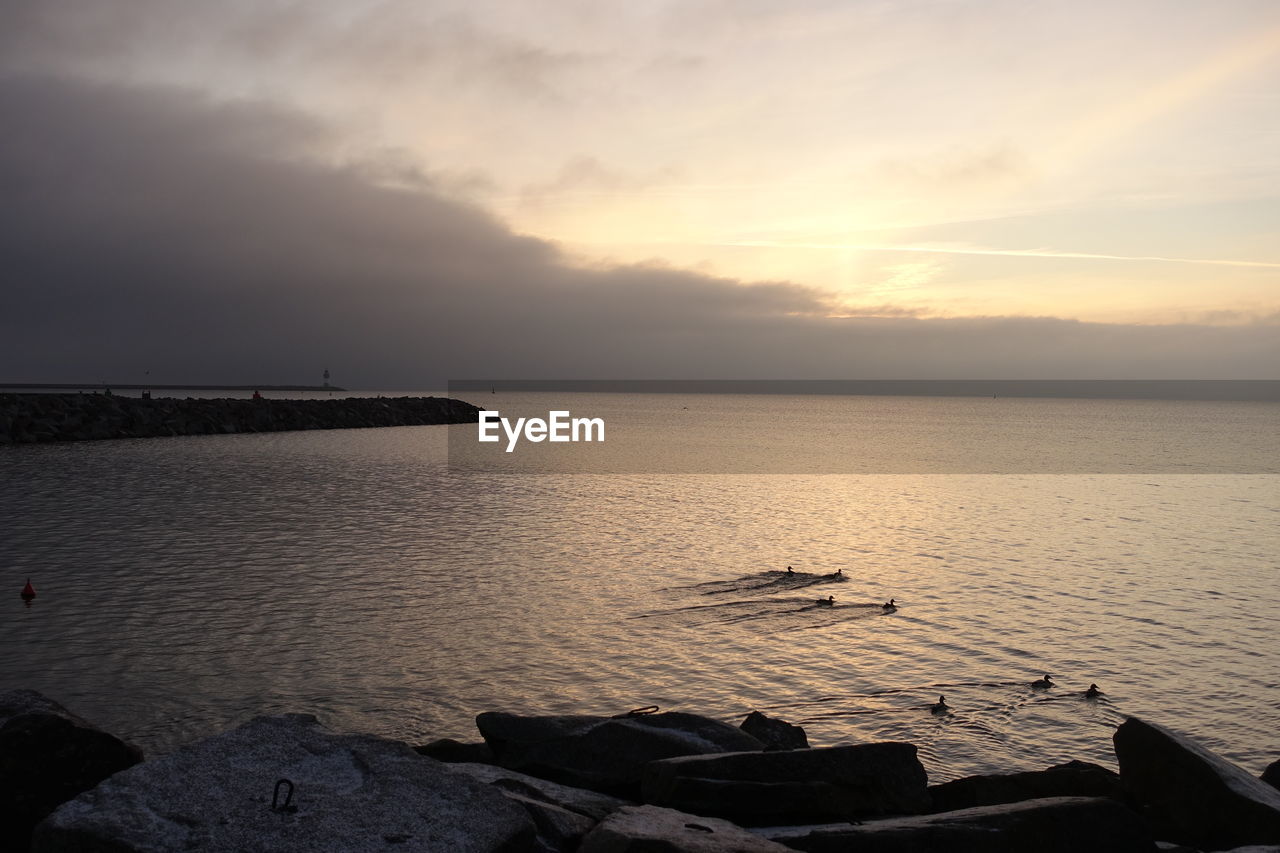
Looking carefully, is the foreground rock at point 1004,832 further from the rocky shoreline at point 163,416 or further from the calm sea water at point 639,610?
the rocky shoreline at point 163,416

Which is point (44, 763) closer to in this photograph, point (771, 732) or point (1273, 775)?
point (771, 732)

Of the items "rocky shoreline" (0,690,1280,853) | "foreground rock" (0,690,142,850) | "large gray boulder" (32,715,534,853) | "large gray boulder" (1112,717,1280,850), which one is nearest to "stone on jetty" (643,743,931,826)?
"rocky shoreline" (0,690,1280,853)

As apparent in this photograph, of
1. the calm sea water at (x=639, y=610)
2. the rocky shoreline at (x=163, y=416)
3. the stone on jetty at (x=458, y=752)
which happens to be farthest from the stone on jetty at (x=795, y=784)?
the rocky shoreline at (x=163, y=416)

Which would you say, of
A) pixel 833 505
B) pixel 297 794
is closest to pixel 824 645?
pixel 297 794

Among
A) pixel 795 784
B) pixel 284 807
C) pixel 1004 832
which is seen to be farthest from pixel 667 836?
pixel 1004 832

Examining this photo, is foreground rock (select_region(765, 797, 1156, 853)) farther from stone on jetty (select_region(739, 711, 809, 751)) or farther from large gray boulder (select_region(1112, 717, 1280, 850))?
stone on jetty (select_region(739, 711, 809, 751))

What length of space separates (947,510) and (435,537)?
21.2m

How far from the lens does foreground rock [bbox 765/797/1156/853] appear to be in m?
6.47

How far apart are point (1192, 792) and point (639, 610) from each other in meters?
11.1

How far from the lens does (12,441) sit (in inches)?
2301

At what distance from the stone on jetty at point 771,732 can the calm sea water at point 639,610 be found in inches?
67.6

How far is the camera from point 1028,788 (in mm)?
8414

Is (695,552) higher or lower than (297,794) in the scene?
lower

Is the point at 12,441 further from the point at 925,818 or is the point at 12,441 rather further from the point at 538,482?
the point at 925,818
